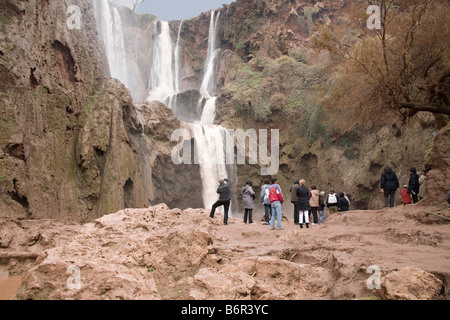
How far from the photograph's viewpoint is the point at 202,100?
101 feet

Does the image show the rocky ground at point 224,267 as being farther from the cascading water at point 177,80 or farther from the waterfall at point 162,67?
the waterfall at point 162,67

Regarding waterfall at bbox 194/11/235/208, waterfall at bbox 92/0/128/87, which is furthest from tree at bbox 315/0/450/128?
waterfall at bbox 92/0/128/87

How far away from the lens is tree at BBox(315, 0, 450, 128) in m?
10.7

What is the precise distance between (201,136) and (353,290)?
66.7ft

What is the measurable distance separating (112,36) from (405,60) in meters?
34.5

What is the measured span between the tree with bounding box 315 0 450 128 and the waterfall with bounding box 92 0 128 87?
100ft

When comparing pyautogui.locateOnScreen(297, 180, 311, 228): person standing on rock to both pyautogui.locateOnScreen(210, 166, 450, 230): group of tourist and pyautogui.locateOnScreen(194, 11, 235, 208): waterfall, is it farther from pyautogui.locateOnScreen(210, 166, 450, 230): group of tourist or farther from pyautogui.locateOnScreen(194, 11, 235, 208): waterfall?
pyautogui.locateOnScreen(194, 11, 235, 208): waterfall

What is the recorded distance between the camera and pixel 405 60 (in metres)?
10.6

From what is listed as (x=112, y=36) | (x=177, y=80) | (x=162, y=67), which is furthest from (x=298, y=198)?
(x=162, y=67)

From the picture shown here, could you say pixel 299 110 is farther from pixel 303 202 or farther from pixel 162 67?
pixel 162 67

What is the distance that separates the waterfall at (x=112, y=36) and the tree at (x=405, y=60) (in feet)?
100

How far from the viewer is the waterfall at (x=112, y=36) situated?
35.4 m

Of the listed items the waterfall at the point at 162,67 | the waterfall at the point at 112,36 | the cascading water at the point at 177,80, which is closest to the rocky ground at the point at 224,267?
the cascading water at the point at 177,80
